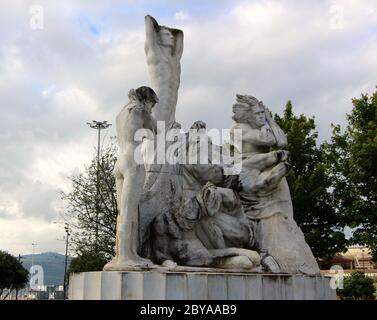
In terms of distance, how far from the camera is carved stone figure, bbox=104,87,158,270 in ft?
22.3

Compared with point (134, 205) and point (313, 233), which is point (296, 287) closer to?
point (134, 205)

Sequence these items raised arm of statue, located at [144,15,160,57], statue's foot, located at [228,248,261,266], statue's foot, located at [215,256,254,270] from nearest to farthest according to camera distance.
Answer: statue's foot, located at [215,256,254,270], statue's foot, located at [228,248,261,266], raised arm of statue, located at [144,15,160,57]

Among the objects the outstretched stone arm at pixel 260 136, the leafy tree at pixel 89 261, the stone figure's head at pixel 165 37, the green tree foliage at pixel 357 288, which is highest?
the stone figure's head at pixel 165 37

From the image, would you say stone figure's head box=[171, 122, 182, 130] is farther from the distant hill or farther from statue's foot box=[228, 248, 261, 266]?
the distant hill

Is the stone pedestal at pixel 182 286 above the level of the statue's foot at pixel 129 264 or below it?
below

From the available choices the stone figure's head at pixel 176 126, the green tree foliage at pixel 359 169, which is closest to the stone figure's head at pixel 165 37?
the stone figure's head at pixel 176 126

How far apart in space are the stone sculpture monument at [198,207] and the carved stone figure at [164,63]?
2 cm

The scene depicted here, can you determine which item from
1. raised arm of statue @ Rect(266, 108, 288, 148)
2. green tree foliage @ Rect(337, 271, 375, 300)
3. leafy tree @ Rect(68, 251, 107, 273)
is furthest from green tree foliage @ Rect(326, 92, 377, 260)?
raised arm of statue @ Rect(266, 108, 288, 148)

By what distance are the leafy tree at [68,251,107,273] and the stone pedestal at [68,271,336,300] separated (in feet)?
45.1

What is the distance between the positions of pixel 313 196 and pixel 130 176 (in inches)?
612

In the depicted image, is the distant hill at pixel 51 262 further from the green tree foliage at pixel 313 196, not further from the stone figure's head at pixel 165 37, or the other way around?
the stone figure's head at pixel 165 37

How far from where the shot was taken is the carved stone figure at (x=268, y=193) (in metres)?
7.71

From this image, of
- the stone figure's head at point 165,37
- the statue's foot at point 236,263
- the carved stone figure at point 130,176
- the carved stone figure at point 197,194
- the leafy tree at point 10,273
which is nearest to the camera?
the carved stone figure at point 130,176
